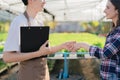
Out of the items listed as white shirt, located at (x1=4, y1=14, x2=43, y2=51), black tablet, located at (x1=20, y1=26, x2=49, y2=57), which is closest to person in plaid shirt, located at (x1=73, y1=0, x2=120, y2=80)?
black tablet, located at (x1=20, y1=26, x2=49, y2=57)

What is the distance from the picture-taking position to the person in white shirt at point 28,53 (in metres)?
2.18

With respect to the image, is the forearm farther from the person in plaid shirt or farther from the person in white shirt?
the person in plaid shirt

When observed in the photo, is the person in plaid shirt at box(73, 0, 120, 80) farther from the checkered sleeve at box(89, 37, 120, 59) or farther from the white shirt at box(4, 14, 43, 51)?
the white shirt at box(4, 14, 43, 51)

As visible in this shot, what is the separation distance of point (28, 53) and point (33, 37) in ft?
0.39

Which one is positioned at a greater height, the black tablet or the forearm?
the black tablet

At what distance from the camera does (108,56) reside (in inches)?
87.9

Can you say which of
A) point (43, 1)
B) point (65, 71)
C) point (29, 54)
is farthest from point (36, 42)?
point (65, 71)

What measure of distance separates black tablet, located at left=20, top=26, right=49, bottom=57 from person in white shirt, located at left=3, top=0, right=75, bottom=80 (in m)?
0.03

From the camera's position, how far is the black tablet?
7.22 ft

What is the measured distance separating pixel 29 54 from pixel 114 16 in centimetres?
68

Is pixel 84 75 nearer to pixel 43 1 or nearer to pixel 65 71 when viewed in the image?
pixel 65 71

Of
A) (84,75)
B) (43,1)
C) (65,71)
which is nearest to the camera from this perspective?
(43,1)

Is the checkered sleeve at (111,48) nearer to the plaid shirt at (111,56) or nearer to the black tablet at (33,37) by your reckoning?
the plaid shirt at (111,56)

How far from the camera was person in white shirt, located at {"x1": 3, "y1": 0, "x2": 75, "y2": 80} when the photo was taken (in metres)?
2.18
